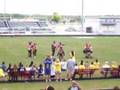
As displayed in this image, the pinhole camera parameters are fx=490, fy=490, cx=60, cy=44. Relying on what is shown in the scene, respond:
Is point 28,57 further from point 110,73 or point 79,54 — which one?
point 110,73

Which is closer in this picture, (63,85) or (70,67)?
(63,85)

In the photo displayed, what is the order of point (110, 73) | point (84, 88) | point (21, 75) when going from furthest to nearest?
point (110, 73) < point (21, 75) < point (84, 88)

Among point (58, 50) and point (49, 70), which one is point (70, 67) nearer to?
point (49, 70)

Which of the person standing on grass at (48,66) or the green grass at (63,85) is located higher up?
the person standing on grass at (48,66)

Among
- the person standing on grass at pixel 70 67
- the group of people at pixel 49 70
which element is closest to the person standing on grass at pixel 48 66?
the group of people at pixel 49 70

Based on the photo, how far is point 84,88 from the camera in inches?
939

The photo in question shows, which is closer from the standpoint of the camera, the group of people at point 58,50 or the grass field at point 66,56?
the grass field at point 66,56

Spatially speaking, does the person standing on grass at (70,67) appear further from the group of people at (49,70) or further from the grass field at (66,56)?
the grass field at (66,56)

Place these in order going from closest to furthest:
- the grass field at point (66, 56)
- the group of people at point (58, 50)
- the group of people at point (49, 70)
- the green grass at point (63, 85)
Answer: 1. the green grass at point (63, 85)
2. the grass field at point (66, 56)
3. the group of people at point (49, 70)
4. the group of people at point (58, 50)

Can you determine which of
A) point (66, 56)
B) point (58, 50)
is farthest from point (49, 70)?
point (66, 56)

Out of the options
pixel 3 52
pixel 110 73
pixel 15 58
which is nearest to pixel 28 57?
pixel 15 58

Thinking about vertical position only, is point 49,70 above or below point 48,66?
below

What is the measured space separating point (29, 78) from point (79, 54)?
14198mm

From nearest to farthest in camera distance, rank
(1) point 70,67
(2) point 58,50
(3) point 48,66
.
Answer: (3) point 48,66 → (1) point 70,67 → (2) point 58,50
